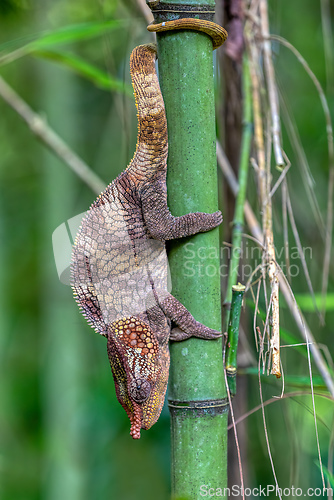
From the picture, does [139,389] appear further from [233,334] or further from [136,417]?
[233,334]

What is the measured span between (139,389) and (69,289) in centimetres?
129

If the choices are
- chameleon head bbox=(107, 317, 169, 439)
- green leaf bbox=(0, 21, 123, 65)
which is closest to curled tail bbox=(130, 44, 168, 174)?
green leaf bbox=(0, 21, 123, 65)

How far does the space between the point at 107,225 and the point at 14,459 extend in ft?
7.40

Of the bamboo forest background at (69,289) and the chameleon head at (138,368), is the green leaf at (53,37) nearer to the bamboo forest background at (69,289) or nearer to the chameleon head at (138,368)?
the bamboo forest background at (69,289)

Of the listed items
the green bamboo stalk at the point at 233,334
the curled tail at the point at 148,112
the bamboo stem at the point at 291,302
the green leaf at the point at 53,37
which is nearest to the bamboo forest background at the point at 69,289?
the bamboo stem at the point at 291,302

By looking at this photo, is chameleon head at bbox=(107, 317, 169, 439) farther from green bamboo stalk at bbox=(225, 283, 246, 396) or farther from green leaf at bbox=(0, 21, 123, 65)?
green leaf at bbox=(0, 21, 123, 65)

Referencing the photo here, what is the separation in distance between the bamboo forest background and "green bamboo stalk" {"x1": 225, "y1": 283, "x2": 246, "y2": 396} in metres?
0.72

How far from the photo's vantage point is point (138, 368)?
0.99 metres

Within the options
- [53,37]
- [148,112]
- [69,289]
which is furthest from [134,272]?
[69,289]

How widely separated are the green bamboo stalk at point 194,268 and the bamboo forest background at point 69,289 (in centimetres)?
78

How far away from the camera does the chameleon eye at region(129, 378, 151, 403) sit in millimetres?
976

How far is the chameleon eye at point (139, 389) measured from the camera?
98 cm

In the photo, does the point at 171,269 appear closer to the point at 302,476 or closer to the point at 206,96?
the point at 206,96

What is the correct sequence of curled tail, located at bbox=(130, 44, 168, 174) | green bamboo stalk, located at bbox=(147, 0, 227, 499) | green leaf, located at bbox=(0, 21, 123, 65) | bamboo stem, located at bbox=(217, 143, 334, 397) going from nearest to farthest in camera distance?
green bamboo stalk, located at bbox=(147, 0, 227, 499) → curled tail, located at bbox=(130, 44, 168, 174) → bamboo stem, located at bbox=(217, 143, 334, 397) → green leaf, located at bbox=(0, 21, 123, 65)
